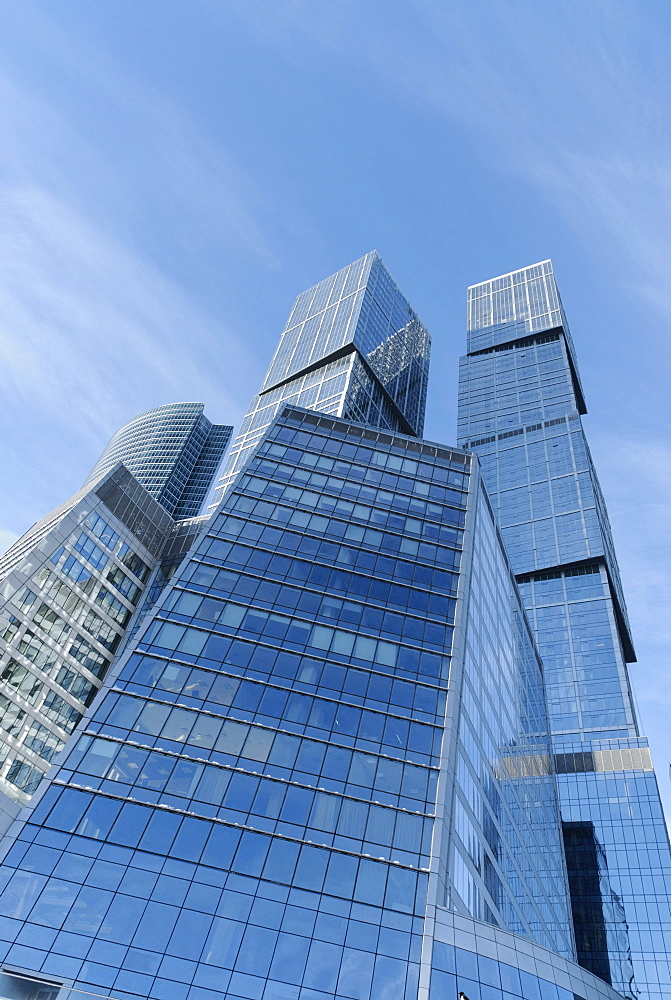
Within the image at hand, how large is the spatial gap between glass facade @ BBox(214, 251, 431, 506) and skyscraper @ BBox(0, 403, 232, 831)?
197 feet

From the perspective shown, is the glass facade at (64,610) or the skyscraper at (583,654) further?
the skyscraper at (583,654)

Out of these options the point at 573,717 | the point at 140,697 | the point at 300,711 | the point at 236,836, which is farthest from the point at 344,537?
the point at 573,717

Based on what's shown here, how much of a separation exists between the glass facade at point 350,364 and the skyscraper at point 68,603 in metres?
60.0

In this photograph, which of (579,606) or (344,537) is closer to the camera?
(344,537)

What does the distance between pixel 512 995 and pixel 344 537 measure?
34593 millimetres

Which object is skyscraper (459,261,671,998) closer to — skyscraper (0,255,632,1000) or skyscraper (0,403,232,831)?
skyscraper (0,255,632,1000)

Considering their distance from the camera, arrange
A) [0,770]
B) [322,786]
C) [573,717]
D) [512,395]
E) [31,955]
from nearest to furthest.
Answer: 1. [31,955]
2. [322,786]
3. [0,770]
4. [573,717]
5. [512,395]

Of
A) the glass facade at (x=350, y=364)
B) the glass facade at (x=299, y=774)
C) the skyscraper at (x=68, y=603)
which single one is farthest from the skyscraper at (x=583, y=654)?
the skyscraper at (x=68, y=603)

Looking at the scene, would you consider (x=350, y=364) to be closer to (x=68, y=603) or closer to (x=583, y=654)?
(x=583, y=654)

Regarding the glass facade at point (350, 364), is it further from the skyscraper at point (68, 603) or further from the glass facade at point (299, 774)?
the glass facade at point (299, 774)

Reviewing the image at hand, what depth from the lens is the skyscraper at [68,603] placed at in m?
68.1

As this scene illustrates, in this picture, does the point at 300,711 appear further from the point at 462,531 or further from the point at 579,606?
the point at 579,606

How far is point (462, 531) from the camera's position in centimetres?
6975

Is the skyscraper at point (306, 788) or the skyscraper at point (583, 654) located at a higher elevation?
the skyscraper at point (583, 654)
